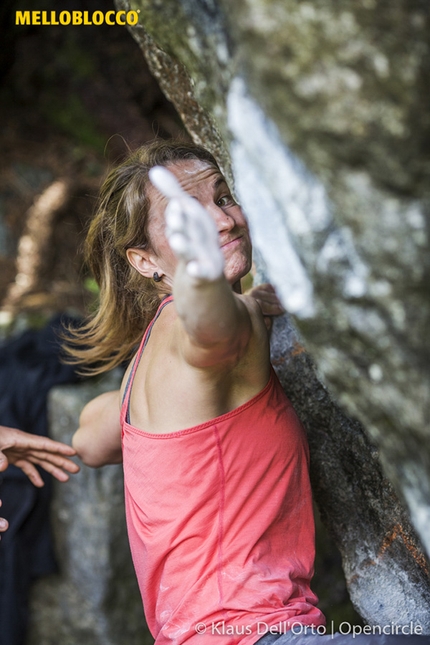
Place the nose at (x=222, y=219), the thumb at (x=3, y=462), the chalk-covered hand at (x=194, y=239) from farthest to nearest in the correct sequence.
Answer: the thumb at (x=3, y=462) < the nose at (x=222, y=219) < the chalk-covered hand at (x=194, y=239)

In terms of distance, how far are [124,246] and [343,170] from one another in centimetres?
110

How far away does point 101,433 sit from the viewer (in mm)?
2244

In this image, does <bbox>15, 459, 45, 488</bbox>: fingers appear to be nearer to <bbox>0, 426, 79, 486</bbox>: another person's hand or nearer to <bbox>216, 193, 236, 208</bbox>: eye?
<bbox>0, 426, 79, 486</bbox>: another person's hand

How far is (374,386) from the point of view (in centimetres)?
109

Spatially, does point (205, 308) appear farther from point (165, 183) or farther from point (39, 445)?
point (39, 445)

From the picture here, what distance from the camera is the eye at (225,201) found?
189 centimetres

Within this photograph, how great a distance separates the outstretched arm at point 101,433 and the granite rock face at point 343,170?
1179 millimetres

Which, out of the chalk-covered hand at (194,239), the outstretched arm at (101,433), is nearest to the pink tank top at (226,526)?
the outstretched arm at (101,433)

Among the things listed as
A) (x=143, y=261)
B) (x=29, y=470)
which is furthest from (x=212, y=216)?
(x=29, y=470)

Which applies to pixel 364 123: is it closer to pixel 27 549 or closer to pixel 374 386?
pixel 374 386

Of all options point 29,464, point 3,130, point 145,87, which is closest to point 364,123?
point 29,464

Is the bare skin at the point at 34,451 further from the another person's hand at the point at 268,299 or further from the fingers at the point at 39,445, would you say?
the another person's hand at the point at 268,299

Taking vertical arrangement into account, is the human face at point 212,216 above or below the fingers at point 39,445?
above

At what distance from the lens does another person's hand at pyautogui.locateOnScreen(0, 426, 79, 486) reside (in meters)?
2.28
